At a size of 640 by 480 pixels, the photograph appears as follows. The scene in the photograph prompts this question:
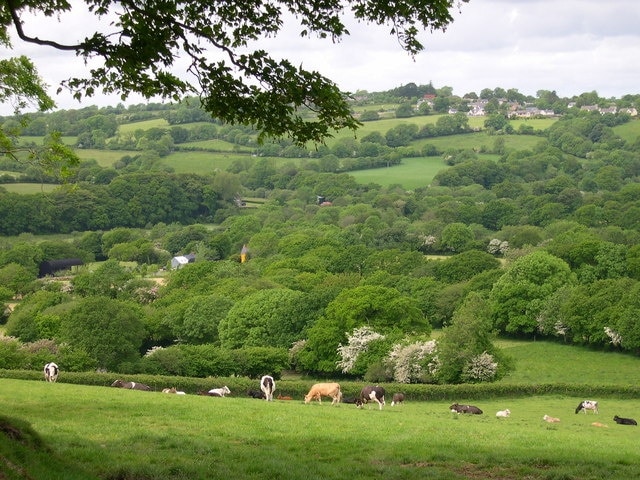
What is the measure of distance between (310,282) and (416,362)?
4518cm

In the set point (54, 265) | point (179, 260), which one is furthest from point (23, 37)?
point (179, 260)

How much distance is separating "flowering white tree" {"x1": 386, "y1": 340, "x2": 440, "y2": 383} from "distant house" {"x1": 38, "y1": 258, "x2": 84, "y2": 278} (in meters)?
86.2

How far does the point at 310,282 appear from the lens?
103438 millimetres

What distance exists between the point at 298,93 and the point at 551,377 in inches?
2194

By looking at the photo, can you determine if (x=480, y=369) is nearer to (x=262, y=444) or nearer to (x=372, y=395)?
(x=372, y=395)

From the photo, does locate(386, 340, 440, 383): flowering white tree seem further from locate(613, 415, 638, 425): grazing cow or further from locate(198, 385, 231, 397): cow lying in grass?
locate(613, 415, 638, 425): grazing cow

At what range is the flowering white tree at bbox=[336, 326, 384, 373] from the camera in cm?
6425

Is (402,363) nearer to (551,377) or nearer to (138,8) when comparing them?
(551,377)

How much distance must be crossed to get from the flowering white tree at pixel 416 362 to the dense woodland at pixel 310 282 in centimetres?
10

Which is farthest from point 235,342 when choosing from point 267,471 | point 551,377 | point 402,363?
point 267,471

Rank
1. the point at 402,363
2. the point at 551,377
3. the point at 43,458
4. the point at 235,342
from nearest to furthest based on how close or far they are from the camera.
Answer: the point at 43,458 < the point at 402,363 < the point at 551,377 < the point at 235,342

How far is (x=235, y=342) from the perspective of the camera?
7494 centimetres

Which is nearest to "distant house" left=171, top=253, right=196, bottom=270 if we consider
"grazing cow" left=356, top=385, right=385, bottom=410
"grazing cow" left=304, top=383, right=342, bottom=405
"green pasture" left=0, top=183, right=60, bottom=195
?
"green pasture" left=0, top=183, right=60, bottom=195

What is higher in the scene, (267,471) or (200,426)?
(267,471)
